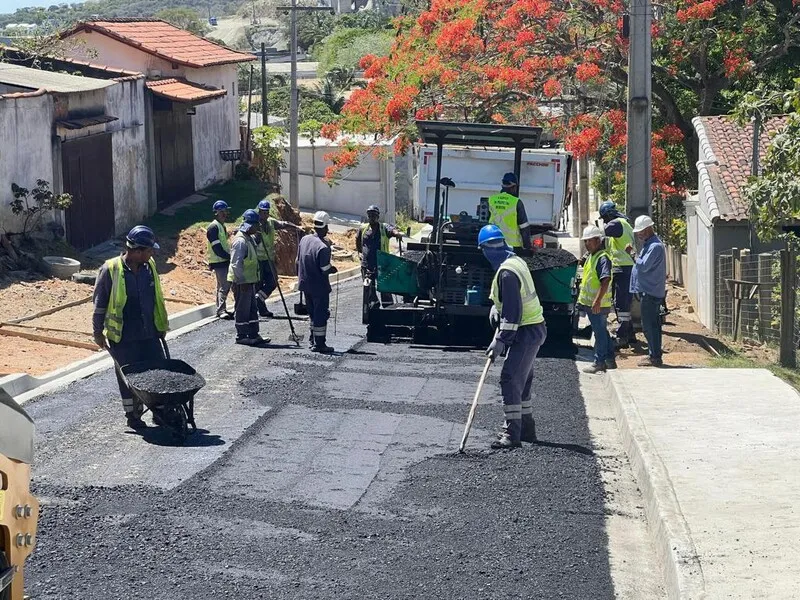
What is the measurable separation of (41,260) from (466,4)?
8653 millimetres

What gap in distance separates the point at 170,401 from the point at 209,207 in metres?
20.3

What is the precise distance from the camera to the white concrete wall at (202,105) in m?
32.0

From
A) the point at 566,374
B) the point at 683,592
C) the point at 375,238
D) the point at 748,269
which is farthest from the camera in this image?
the point at 748,269

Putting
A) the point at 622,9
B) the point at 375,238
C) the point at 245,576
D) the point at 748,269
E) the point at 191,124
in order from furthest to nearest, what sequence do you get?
the point at 191,124 → the point at 622,9 → the point at 748,269 → the point at 375,238 → the point at 245,576

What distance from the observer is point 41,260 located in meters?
19.9

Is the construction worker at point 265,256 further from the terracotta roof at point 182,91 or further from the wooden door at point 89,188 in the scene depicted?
the terracotta roof at point 182,91

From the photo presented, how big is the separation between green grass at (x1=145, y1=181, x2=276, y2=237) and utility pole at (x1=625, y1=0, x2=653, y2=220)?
12819 mm

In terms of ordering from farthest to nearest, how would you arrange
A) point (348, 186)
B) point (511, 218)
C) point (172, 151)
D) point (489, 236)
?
point (348, 186)
point (172, 151)
point (511, 218)
point (489, 236)

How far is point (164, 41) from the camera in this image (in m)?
34.4

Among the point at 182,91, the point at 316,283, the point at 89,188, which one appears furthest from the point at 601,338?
the point at 182,91

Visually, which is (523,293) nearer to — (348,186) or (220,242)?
(220,242)

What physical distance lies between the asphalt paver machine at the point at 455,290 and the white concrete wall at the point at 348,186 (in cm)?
2515

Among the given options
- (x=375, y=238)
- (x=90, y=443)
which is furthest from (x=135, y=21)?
(x=90, y=443)

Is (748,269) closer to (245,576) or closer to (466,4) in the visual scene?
(466,4)
